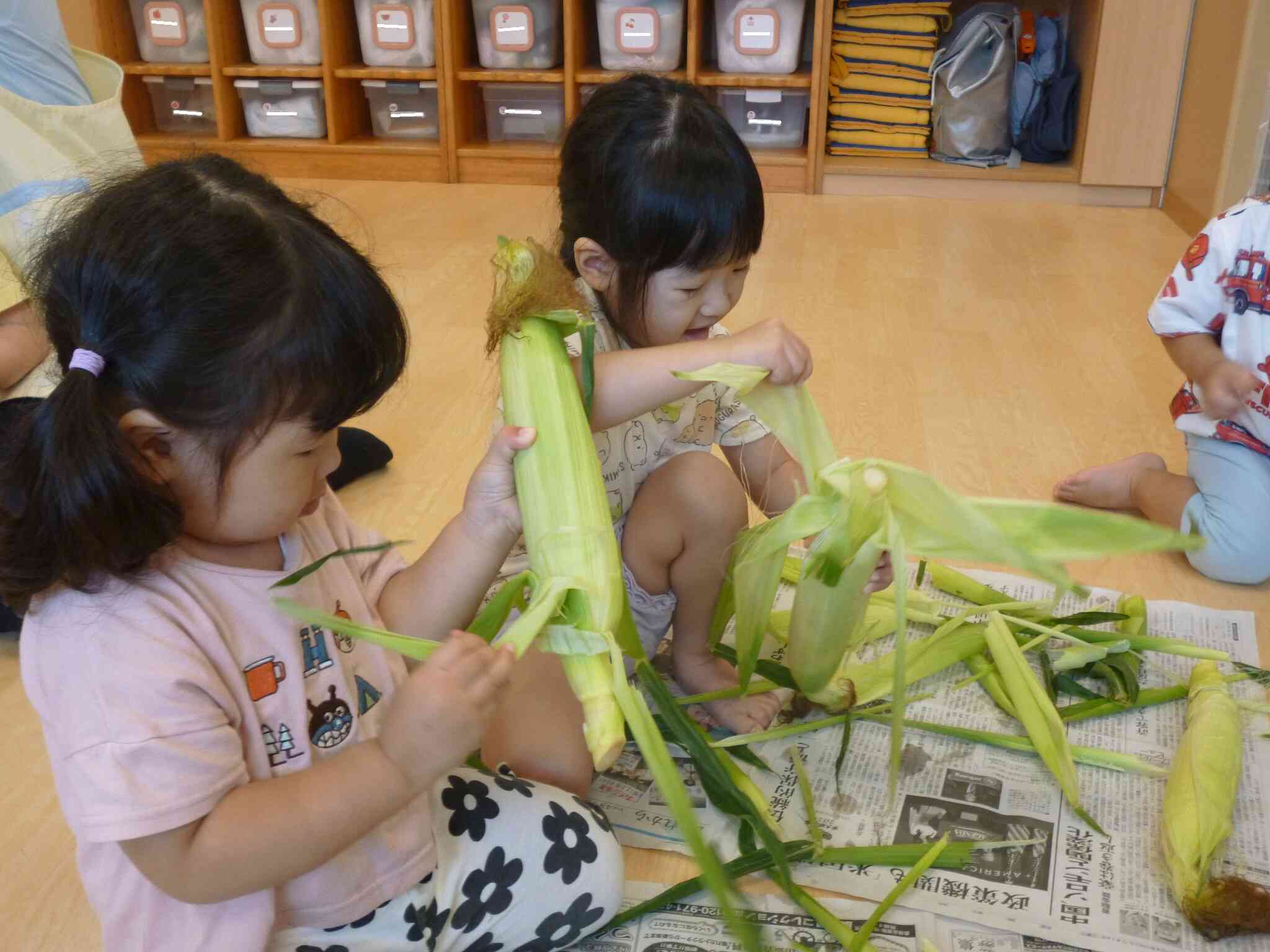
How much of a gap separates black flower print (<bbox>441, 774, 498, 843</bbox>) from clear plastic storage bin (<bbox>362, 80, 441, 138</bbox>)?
276 centimetres

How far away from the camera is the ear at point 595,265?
1019 mm

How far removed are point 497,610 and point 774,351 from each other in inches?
11.3

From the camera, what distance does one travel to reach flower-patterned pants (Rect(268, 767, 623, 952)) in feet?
2.60

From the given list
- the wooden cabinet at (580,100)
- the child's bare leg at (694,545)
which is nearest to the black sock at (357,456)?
the child's bare leg at (694,545)

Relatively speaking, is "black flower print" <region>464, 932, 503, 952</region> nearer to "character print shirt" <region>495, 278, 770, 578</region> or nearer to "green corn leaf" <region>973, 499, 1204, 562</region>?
"character print shirt" <region>495, 278, 770, 578</region>

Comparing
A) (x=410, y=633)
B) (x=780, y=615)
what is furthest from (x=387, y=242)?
(x=410, y=633)

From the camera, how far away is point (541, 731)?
100 cm

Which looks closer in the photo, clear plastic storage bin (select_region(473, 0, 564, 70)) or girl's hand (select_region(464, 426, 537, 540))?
girl's hand (select_region(464, 426, 537, 540))

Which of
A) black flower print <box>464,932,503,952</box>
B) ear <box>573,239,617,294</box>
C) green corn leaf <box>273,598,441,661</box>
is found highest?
ear <box>573,239,617,294</box>

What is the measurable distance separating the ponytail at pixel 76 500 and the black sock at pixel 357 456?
2.88ft

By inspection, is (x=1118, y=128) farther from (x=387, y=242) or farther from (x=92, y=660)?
(x=92, y=660)

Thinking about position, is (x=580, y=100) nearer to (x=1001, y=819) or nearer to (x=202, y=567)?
Result: (x=1001, y=819)

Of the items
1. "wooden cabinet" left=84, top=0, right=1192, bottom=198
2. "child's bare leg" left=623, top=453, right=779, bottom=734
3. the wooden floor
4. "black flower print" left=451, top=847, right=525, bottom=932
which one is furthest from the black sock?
"wooden cabinet" left=84, top=0, right=1192, bottom=198

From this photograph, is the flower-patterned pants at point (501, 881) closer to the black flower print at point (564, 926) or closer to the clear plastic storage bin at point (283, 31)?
the black flower print at point (564, 926)
